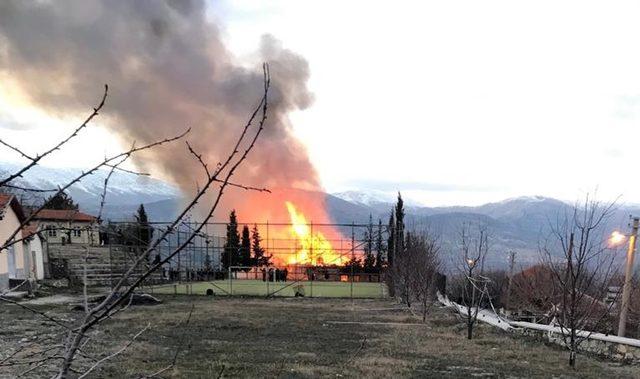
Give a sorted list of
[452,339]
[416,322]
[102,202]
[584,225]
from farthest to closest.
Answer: [416,322], [452,339], [584,225], [102,202]

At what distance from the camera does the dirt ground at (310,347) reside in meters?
11.0

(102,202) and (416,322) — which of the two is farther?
(416,322)

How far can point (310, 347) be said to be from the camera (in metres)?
14.0

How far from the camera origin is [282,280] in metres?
43.6

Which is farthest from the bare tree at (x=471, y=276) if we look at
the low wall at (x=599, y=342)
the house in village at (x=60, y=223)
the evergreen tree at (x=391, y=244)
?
the house in village at (x=60, y=223)

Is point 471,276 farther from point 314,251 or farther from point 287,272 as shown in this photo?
point 314,251

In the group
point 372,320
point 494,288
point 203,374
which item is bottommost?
point 494,288

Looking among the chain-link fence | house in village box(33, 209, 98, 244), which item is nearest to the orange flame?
the chain-link fence

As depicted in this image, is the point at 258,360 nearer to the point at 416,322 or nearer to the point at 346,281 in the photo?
the point at 416,322

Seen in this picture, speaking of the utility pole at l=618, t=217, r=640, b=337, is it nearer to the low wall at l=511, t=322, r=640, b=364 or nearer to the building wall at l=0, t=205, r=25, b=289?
the low wall at l=511, t=322, r=640, b=364

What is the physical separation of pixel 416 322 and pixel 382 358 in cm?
792

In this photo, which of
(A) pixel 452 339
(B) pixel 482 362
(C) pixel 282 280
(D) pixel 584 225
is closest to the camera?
(D) pixel 584 225

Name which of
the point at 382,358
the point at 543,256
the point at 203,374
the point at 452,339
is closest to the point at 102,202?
the point at 203,374

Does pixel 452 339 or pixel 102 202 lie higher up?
pixel 102 202
